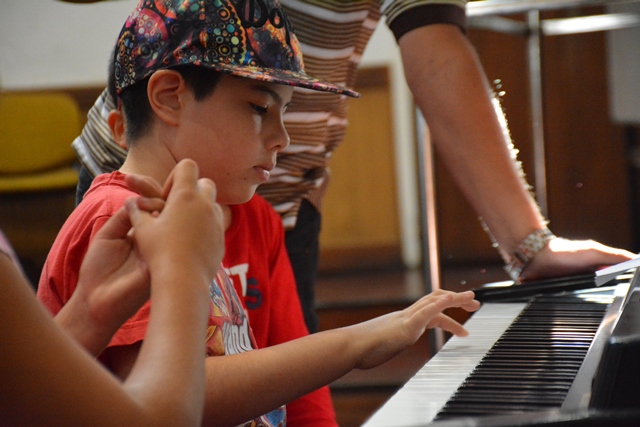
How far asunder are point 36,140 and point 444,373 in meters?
3.08

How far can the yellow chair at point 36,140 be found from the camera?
3496 mm

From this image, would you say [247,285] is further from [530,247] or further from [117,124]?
[530,247]

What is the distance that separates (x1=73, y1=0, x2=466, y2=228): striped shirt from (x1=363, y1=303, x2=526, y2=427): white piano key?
1.31 feet

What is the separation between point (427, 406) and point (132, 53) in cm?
51

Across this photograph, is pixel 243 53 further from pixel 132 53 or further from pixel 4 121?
pixel 4 121

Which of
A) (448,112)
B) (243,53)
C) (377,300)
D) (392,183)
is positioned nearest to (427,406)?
(243,53)

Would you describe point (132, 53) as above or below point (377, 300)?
above

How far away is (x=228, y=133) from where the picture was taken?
→ 0.94m

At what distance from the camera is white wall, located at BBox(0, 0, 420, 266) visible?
12.1 ft

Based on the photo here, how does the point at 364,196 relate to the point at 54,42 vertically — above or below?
below

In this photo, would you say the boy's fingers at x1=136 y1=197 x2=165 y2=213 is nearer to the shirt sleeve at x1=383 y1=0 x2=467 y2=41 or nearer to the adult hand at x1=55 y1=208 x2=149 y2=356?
the adult hand at x1=55 y1=208 x2=149 y2=356

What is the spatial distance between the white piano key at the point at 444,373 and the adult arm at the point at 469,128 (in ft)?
0.60

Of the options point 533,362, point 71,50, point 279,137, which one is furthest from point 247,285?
point 71,50

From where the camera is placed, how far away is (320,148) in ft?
4.40
